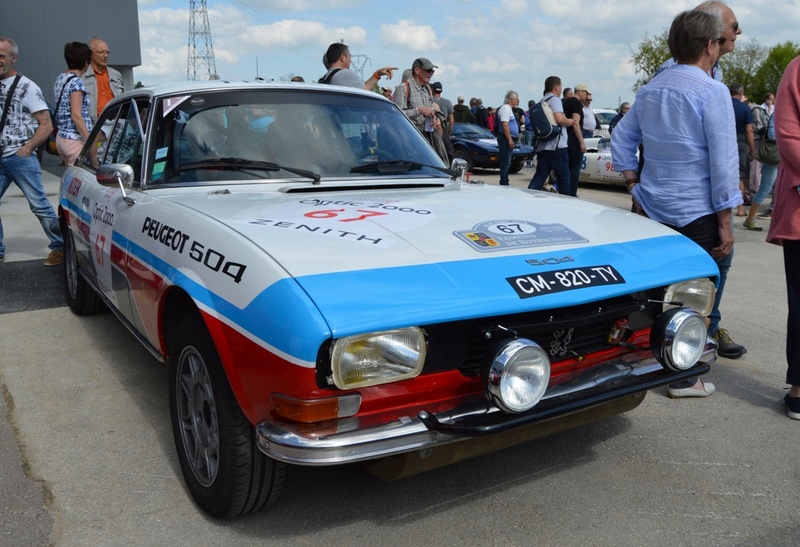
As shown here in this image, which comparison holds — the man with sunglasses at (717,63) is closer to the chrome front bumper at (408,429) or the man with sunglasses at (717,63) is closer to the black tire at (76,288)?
the chrome front bumper at (408,429)

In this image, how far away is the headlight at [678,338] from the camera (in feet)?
8.44

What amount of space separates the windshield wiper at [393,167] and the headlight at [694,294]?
5.04 ft

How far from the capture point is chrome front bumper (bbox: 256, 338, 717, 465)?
210 centimetres

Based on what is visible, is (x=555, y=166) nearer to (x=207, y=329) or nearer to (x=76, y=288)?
(x=76, y=288)

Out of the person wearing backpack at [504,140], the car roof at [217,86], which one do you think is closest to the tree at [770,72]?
the person wearing backpack at [504,140]

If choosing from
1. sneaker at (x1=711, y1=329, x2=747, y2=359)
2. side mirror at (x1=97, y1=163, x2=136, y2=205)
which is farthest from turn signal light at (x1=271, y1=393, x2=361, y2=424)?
sneaker at (x1=711, y1=329, x2=747, y2=359)

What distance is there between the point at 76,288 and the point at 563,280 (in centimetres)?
388

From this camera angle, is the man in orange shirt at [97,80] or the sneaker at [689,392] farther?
the man in orange shirt at [97,80]

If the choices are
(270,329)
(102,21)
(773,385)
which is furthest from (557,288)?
(102,21)

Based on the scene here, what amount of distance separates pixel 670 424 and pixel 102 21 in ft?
72.1

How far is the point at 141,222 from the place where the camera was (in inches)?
127

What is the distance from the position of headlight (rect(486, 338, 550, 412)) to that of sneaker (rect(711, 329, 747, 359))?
2.66 m

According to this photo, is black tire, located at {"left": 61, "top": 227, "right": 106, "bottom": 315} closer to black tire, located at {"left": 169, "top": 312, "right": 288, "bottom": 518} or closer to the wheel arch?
the wheel arch

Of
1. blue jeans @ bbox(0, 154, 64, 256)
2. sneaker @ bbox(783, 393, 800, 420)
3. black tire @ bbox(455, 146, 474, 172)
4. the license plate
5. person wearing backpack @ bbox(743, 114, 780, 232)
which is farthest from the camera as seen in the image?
black tire @ bbox(455, 146, 474, 172)
